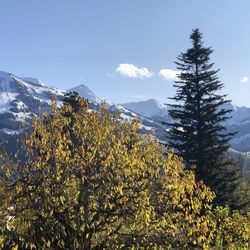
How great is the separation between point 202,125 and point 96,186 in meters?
30.2

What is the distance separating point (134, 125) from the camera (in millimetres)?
13531

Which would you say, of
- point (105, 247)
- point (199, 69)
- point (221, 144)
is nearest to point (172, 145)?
point (221, 144)

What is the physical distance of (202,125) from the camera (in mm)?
42562

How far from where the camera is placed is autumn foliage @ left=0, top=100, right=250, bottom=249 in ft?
41.5

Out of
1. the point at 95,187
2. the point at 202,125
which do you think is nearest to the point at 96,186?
the point at 95,187

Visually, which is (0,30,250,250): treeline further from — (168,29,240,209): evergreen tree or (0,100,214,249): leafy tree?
(168,29,240,209): evergreen tree

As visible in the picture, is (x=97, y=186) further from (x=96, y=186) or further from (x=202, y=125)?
(x=202, y=125)

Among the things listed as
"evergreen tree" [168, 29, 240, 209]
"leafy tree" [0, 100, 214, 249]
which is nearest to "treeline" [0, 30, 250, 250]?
"leafy tree" [0, 100, 214, 249]

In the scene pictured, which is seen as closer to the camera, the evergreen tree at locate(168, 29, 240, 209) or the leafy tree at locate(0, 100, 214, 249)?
the leafy tree at locate(0, 100, 214, 249)

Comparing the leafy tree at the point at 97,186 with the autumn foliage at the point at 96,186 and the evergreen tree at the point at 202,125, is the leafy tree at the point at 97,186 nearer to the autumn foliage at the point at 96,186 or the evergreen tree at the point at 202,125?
the autumn foliage at the point at 96,186

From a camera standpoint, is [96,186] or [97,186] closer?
[97,186]

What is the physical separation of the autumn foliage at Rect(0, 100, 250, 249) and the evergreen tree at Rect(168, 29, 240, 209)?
26.0m

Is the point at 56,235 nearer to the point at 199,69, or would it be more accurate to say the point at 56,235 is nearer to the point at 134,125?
the point at 134,125

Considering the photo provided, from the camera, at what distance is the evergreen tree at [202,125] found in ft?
133
